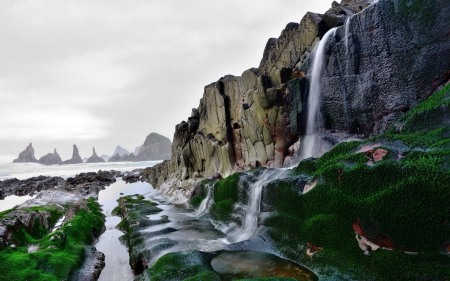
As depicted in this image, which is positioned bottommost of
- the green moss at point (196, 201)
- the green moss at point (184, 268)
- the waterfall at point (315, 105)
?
the green moss at point (196, 201)

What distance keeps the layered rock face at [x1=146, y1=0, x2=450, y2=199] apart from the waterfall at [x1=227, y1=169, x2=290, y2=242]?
530 cm

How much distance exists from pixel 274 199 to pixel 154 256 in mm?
5375

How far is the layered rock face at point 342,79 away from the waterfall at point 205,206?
535cm

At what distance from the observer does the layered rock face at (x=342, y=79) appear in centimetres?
1227

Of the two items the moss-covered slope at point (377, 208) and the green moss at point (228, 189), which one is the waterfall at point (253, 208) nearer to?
the moss-covered slope at point (377, 208)

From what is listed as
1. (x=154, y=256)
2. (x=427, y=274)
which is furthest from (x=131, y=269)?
(x=427, y=274)

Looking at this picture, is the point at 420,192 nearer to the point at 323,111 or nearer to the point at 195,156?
the point at 323,111

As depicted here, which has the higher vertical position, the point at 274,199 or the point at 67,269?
the point at 274,199

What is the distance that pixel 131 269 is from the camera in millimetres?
10664

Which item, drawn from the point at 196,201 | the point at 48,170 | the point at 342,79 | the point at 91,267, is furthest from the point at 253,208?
the point at 48,170

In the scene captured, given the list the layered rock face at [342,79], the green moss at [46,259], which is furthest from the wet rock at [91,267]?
the layered rock face at [342,79]

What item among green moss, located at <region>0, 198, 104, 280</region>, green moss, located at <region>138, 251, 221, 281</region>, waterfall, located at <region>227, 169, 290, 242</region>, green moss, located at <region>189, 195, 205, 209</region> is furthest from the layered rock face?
green moss, located at <region>0, 198, 104, 280</region>

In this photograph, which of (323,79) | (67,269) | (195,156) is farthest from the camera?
(195,156)

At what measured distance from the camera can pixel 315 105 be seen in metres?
17.0
